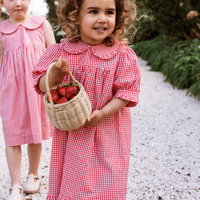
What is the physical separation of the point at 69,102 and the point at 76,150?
15.2 inches

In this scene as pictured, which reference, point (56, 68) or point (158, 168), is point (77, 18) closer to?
point (56, 68)

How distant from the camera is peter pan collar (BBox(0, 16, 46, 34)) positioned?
2254 mm

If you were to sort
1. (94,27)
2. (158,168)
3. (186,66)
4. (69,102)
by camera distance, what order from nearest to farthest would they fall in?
(69,102) → (94,27) → (158,168) → (186,66)

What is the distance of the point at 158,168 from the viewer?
304 cm

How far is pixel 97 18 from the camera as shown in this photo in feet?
4.91

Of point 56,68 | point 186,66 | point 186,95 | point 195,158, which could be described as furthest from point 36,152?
point 186,66

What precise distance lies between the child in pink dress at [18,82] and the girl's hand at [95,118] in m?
0.89

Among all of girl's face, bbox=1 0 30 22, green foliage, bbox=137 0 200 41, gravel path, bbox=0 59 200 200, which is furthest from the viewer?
green foliage, bbox=137 0 200 41

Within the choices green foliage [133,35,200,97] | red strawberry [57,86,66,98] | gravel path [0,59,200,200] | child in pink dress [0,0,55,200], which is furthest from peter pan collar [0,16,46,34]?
green foliage [133,35,200,97]

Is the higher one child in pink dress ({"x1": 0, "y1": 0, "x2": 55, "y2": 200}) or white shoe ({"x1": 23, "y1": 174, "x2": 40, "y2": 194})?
child in pink dress ({"x1": 0, "y1": 0, "x2": 55, "y2": 200})

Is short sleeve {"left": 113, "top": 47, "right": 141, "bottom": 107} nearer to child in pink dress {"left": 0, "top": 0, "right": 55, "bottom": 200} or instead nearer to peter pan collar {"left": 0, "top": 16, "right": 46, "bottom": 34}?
child in pink dress {"left": 0, "top": 0, "right": 55, "bottom": 200}

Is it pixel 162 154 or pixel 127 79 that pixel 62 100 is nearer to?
pixel 127 79

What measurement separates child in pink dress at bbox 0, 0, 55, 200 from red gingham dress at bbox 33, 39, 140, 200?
0.67 meters

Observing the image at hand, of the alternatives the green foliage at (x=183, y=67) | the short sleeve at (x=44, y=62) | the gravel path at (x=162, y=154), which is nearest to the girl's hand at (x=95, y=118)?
the short sleeve at (x=44, y=62)
